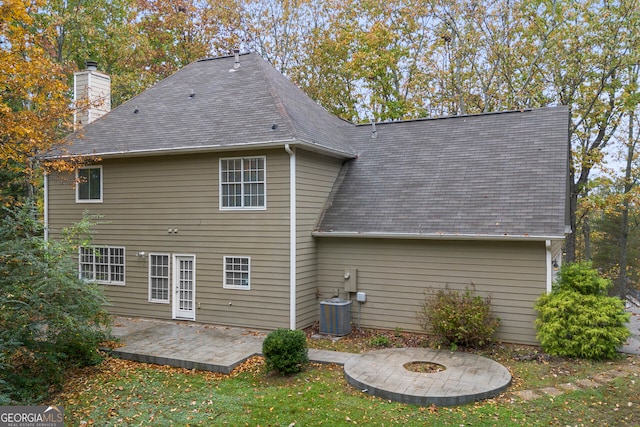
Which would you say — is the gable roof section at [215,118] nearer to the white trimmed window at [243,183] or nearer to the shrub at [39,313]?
the white trimmed window at [243,183]

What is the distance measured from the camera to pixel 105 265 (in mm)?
12461

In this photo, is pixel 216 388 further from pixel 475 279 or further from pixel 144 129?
pixel 144 129

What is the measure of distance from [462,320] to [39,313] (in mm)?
7526

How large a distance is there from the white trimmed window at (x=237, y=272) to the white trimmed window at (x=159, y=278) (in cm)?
178

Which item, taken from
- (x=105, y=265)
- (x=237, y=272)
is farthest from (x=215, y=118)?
(x=105, y=265)

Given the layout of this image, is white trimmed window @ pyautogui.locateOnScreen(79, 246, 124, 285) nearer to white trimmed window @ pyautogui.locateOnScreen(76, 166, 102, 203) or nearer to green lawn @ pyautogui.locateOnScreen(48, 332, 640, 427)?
white trimmed window @ pyautogui.locateOnScreen(76, 166, 102, 203)

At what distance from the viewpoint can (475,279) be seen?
968 cm

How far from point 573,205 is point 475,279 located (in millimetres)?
13195

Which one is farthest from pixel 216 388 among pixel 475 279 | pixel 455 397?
pixel 475 279

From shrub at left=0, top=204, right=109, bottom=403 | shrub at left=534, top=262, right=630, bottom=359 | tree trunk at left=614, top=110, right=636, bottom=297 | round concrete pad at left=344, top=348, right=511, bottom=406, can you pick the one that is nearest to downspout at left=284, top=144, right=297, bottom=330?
round concrete pad at left=344, top=348, right=511, bottom=406

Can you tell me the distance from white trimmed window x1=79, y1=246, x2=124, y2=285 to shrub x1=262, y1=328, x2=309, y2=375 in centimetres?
640

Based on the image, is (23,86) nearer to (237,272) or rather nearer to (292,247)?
(237,272)

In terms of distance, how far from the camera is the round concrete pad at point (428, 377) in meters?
6.54

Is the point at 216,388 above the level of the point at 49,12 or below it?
below
